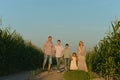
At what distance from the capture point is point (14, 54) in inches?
1265

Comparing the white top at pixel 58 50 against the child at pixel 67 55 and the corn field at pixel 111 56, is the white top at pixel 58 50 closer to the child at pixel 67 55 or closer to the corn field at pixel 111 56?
the child at pixel 67 55

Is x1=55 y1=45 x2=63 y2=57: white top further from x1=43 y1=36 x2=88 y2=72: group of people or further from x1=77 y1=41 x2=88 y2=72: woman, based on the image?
x1=77 y1=41 x2=88 y2=72: woman

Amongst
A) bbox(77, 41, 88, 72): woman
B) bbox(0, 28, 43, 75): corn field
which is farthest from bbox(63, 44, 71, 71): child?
bbox(0, 28, 43, 75): corn field

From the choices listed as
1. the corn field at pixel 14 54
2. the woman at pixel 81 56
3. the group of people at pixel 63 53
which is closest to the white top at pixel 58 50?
the group of people at pixel 63 53

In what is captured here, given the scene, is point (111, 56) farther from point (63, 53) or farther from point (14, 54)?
point (14, 54)

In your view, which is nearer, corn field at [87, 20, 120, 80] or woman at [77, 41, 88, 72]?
corn field at [87, 20, 120, 80]

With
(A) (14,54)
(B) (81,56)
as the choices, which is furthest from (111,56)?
(A) (14,54)

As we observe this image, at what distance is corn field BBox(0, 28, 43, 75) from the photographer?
30031 millimetres

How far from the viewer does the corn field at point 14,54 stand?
98.5 ft

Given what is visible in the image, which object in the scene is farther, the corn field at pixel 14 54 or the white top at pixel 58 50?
the corn field at pixel 14 54

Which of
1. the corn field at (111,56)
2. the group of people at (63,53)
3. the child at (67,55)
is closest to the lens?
the corn field at (111,56)

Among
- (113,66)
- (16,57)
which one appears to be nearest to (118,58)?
(113,66)

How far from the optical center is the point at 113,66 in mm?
21219

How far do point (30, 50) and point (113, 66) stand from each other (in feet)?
57.3
